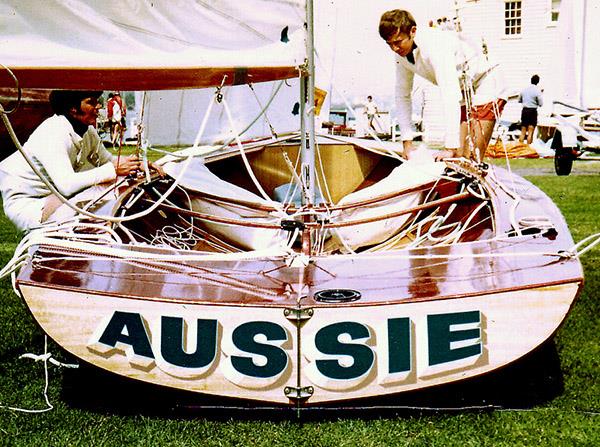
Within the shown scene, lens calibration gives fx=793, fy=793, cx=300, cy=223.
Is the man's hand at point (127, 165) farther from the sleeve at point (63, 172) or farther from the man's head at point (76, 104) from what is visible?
the man's head at point (76, 104)

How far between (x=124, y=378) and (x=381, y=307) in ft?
Answer: 2.78

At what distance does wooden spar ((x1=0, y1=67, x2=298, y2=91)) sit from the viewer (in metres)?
2.94

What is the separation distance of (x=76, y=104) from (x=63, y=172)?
1.44 ft

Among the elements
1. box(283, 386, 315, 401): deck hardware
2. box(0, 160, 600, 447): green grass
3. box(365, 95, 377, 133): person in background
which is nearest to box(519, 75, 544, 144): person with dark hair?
box(365, 95, 377, 133): person in background

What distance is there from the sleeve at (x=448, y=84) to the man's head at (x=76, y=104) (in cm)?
176

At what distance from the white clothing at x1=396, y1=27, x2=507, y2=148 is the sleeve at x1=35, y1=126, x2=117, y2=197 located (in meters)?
1.79

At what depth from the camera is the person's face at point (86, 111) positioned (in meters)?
3.83

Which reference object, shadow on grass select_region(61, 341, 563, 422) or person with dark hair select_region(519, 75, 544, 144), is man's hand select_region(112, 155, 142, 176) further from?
person with dark hair select_region(519, 75, 544, 144)

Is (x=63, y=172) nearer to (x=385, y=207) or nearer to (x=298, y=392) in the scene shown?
(x=385, y=207)

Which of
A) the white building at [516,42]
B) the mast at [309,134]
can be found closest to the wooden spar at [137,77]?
the mast at [309,134]

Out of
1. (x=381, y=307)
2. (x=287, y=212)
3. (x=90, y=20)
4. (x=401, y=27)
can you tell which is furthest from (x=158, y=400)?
(x=401, y=27)

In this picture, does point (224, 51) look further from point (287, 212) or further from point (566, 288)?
point (566, 288)

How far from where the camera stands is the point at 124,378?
251 cm

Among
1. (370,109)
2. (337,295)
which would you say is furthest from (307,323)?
(370,109)
